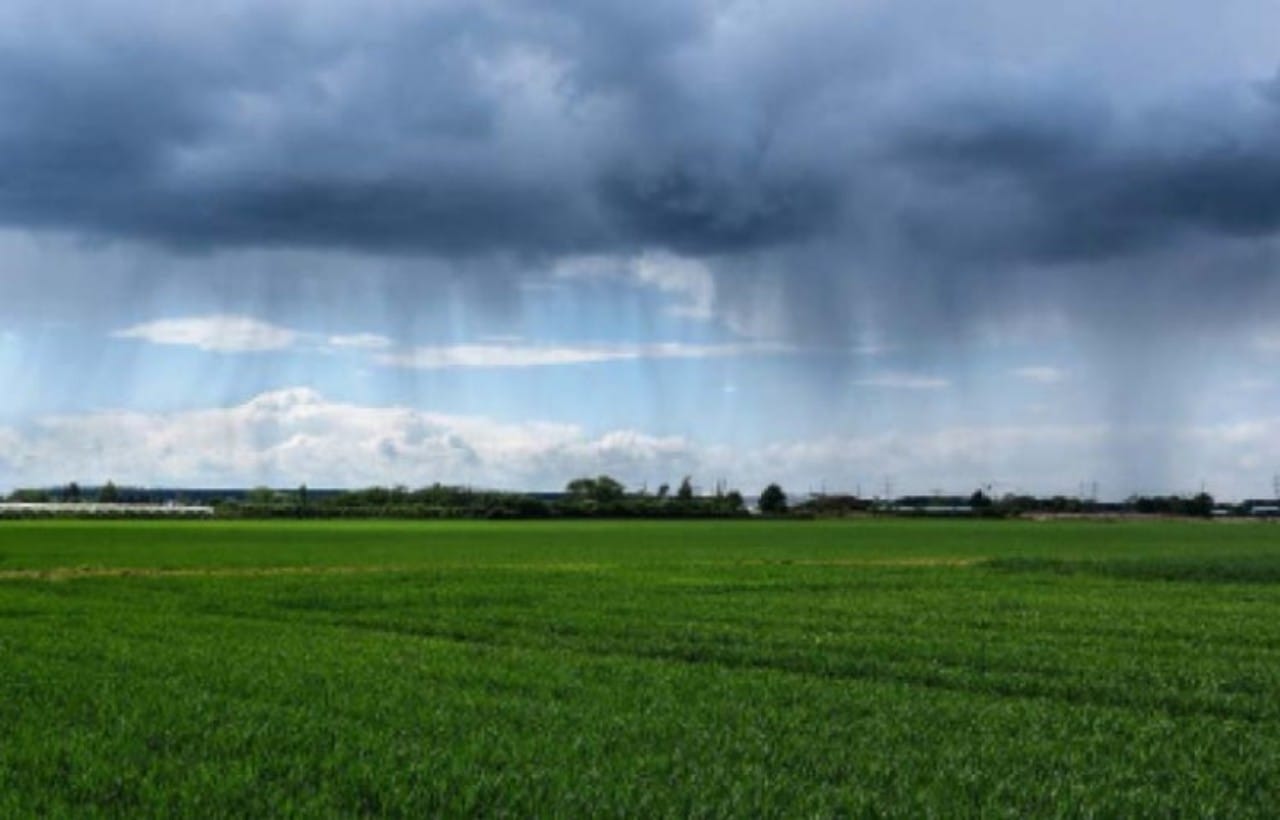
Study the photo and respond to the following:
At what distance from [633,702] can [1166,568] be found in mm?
53877

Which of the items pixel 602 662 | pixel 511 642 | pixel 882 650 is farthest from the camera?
pixel 511 642

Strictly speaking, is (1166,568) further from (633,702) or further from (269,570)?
(633,702)

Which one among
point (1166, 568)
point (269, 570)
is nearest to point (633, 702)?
point (269, 570)

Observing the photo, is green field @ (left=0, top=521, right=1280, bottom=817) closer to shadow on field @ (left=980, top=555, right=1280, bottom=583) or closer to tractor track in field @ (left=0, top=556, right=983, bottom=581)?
tractor track in field @ (left=0, top=556, right=983, bottom=581)

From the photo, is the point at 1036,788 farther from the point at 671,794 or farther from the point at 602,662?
the point at 602,662

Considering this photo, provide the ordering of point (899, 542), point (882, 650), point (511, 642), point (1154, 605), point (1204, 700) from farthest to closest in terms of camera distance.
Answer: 1. point (899, 542)
2. point (1154, 605)
3. point (511, 642)
4. point (882, 650)
5. point (1204, 700)

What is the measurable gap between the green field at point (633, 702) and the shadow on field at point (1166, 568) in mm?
16391

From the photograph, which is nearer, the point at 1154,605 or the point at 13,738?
the point at 13,738

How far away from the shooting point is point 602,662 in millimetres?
25156

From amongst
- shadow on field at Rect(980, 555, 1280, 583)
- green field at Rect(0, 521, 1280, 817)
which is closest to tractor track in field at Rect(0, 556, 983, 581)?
shadow on field at Rect(980, 555, 1280, 583)

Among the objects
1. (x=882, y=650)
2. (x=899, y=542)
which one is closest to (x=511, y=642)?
(x=882, y=650)

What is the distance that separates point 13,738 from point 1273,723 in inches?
640

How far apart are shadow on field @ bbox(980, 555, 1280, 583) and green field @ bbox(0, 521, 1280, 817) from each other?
53.8 feet

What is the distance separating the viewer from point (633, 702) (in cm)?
1983
